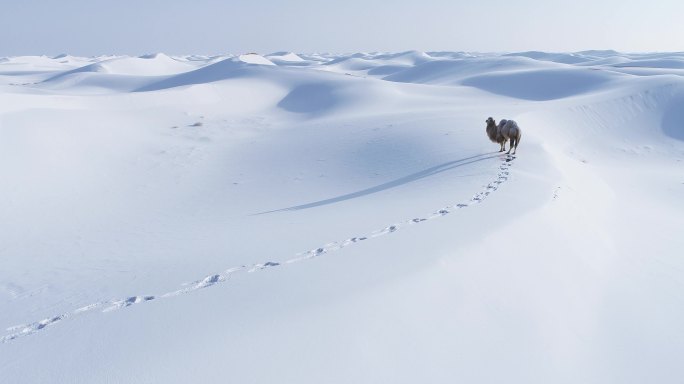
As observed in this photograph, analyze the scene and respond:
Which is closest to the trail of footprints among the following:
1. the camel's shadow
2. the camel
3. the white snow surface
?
the white snow surface

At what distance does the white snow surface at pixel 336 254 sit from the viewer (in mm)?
3840

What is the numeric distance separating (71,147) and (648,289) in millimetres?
15275

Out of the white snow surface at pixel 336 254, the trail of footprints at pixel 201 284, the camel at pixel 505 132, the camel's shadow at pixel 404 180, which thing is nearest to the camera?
the white snow surface at pixel 336 254

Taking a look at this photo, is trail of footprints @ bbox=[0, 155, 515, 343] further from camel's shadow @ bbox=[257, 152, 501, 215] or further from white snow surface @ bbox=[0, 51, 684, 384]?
camel's shadow @ bbox=[257, 152, 501, 215]

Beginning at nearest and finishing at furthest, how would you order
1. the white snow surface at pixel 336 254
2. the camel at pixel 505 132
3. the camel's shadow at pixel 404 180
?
the white snow surface at pixel 336 254, the camel's shadow at pixel 404 180, the camel at pixel 505 132

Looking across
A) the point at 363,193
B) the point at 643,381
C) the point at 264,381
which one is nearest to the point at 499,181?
the point at 363,193

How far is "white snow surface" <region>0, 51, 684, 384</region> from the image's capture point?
3840 millimetres

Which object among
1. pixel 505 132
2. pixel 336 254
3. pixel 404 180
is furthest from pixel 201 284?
pixel 505 132

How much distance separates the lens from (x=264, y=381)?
11.1ft

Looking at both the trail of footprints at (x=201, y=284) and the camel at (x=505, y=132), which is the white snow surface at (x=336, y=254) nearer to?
the trail of footprints at (x=201, y=284)

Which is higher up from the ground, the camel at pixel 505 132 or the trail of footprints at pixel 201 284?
the camel at pixel 505 132

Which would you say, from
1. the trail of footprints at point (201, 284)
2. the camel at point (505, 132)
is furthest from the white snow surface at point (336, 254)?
the camel at point (505, 132)

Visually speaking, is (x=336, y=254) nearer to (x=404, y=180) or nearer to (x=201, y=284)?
(x=201, y=284)

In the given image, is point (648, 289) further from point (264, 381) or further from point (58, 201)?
point (58, 201)
